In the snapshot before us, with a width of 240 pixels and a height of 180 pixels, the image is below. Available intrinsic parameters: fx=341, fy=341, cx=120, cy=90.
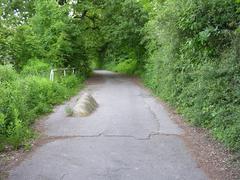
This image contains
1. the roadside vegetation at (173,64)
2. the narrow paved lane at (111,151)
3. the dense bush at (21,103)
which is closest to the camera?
the narrow paved lane at (111,151)

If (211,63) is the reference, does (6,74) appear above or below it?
below

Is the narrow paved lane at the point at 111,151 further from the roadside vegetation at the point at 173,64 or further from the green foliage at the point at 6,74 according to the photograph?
the green foliage at the point at 6,74

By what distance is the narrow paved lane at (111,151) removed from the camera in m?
6.04

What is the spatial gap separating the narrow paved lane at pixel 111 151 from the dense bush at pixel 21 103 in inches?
23.0

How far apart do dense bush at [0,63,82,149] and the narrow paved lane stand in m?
0.58

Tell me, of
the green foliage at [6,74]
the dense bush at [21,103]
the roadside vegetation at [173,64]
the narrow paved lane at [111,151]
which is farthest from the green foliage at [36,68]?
the narrow paved lane at [111,151]

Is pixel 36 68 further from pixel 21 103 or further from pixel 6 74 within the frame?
pixel 21 103

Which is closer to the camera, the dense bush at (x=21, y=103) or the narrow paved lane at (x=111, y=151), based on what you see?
the narrow paved lane at (x=111, y=151)

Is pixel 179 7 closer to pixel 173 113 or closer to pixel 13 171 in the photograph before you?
pixel 173 113

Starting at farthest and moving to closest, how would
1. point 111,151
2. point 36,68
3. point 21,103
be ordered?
point 36,68 < point 21,103 < point 111,151

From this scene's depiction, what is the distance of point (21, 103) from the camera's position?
9102 mm

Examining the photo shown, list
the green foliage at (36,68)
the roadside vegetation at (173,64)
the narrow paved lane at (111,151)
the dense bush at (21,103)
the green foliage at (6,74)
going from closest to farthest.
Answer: the narrow paved lane at (111,151)
the dense bush at (21,103)
the roadside vegetation at (173,64)
the green foliage at (6,74)
the green foliage at (36,68)

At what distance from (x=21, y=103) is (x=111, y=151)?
3.17 metres

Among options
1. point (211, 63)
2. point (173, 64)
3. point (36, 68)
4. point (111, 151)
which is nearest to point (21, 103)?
point (111, 151)
